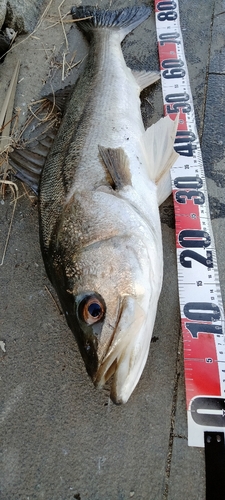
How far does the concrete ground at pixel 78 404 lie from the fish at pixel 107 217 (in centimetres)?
48

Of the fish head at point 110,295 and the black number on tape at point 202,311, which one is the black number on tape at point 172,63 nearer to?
the fish head at point 110,295

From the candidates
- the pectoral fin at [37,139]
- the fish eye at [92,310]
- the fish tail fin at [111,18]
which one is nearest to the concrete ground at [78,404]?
the pectoral fin at [37,139]

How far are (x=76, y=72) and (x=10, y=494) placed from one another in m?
3.56

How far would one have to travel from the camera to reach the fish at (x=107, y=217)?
7.07 feet

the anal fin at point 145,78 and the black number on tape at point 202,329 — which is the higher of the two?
the anal fin at point 145,78

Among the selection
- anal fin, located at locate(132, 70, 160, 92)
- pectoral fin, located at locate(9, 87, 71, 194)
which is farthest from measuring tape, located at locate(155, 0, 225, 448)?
pectoral fin, located at locate(9, 87, 71, 194)

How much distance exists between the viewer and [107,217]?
95.5 inches

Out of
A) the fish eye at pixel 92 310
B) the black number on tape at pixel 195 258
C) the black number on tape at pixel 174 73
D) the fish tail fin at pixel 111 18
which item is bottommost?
the black number on tape at pixel 195 258

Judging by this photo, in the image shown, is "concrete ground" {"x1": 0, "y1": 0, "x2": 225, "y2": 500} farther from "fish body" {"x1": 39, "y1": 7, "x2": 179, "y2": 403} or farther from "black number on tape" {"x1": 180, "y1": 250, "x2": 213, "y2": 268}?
"fish body" {"x1": 39, "y1": 7, "x2": 179, "y2": 403}

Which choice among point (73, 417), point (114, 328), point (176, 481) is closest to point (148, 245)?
point (114, 328)

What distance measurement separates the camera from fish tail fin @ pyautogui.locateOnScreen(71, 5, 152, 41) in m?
3.78

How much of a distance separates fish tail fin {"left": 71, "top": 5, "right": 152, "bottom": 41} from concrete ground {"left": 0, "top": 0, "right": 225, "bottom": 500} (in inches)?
48.2

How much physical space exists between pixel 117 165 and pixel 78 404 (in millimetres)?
1619

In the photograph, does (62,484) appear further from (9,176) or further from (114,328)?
(9,176)
